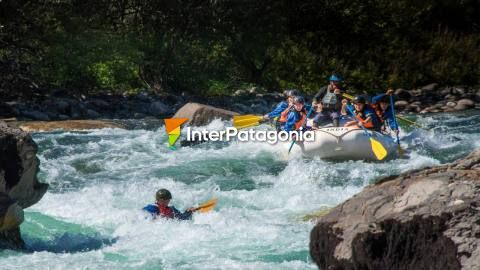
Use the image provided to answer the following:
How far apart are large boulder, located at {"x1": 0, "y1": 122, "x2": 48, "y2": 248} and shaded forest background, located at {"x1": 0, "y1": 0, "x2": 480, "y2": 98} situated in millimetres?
10855

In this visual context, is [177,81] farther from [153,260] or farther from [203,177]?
[153,260]

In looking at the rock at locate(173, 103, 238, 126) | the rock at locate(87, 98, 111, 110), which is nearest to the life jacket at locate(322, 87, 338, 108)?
the rock at locate(173, 103, 238, 126)

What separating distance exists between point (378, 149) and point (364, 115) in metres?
0.68

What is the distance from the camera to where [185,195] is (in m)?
9.64

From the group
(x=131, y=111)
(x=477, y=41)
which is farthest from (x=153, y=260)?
(x=477, y=41)

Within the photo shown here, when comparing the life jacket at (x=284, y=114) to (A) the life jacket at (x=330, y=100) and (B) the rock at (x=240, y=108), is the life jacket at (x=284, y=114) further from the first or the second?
(B) the rock at (x=240, y=108)

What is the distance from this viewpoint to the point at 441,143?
1261 centimetres

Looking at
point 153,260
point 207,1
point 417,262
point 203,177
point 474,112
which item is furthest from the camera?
point 207,1

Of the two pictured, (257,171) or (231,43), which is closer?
(257,171)

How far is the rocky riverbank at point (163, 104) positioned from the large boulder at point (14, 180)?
9.19m

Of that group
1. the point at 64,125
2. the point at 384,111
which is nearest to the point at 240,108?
the point at 64,125

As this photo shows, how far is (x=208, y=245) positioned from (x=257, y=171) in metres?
4.12

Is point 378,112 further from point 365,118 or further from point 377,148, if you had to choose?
point 377,148

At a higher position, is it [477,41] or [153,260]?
[477,41]
